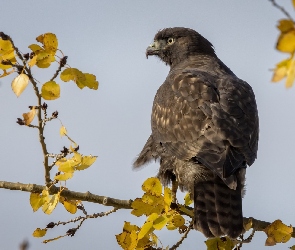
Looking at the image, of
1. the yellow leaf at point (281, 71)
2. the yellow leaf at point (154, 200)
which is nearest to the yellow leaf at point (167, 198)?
the yellow leaf at point (154, 200)

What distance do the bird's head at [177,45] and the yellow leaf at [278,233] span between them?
14.9 feet

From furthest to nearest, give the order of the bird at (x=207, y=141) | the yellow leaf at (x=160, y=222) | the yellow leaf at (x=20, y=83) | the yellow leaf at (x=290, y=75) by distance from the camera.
Result: 1. the bird at (x=207, y=141)
2. the yellow leaf at (x=160, y=222)
3. the yellow leaf at (x=20, y=83)
4. the yellow leaf at (x=290, y=75)

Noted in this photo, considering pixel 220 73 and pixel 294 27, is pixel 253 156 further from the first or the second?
pixel 294 27

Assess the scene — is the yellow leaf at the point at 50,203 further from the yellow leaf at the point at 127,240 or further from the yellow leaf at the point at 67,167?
the yellow leaf at the point at 127,240

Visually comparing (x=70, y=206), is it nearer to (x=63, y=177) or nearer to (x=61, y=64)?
(x=63, y=177)

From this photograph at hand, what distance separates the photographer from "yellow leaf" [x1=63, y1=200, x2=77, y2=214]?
4.34 m

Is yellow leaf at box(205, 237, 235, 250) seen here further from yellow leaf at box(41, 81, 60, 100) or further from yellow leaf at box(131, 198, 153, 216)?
yellow leaf at box(41, 81, 60, 100)

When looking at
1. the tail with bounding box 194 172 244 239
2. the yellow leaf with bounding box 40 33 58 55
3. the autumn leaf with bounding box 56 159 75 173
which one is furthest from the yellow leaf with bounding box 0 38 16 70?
the tail with bounding box 194 172 244 239

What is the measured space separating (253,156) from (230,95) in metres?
0.81

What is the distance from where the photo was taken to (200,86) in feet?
20.4

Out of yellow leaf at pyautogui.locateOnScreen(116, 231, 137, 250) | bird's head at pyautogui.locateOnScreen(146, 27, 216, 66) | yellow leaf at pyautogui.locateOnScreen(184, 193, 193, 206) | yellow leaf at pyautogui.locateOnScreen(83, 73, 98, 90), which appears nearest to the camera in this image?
yellow leaf at pyautogui.locateOnScreen(83, 73, 98, 90)

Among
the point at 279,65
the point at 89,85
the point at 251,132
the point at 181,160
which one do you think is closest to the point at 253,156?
the point at 251,132

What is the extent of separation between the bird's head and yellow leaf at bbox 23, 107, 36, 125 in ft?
16.6

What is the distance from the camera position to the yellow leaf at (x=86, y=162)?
12.7ft
